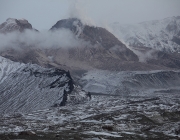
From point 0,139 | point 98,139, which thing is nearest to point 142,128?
point 98,139

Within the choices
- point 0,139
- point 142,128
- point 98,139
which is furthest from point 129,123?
point 0,139

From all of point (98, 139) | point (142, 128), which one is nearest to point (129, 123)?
point (142, 128)

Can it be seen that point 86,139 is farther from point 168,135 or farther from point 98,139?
point 168,135

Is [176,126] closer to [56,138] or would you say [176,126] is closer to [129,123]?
[129,123]

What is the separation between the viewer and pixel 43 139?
398ft

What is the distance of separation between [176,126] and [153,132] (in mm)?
19032

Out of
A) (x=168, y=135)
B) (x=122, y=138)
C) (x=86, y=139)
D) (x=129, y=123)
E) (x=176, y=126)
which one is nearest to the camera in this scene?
(x=86, y=139)

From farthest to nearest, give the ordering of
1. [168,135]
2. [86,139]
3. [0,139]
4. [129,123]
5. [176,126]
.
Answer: [129,123]
[176,126]
[168,135]
[86,139]
[0,139]

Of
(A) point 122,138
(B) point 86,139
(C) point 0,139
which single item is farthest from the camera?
(A) point 122,138

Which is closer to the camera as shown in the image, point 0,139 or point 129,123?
point 0,139

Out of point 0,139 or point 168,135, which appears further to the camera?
point 168,135

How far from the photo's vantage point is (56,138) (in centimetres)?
12575

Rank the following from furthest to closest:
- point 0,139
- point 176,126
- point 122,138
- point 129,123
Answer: point 129,123 → point 176,126 → point 122,138 → point 0,139

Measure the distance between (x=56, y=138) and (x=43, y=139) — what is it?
612 centimetres
